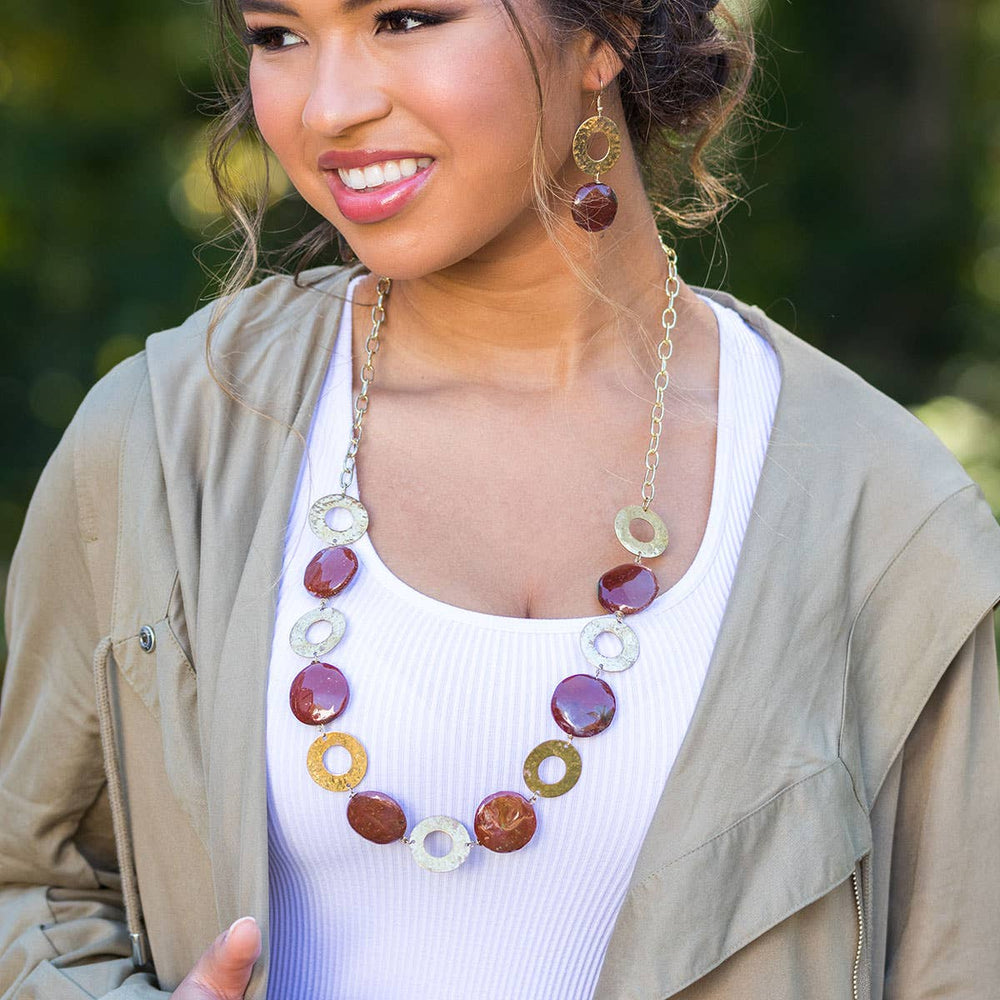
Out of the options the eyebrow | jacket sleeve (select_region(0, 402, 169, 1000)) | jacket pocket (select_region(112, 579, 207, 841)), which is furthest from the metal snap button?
the eyebrow

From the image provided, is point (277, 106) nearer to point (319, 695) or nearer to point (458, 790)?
point (319, 695)

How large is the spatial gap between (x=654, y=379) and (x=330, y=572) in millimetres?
633

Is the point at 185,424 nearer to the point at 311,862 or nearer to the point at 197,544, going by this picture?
the point at 197,544

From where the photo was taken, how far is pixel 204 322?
214 cm

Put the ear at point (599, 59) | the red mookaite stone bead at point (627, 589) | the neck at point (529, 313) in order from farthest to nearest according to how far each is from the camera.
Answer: the neck at point (529, 313)
the ear at point (599, 59)
the red mookaite stone bead at point (627, 589)

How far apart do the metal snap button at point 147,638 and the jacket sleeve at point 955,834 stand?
1.06m

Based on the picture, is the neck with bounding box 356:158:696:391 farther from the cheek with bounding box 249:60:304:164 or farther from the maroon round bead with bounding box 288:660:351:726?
the maroon round bead with bounding box 288:660:351:726

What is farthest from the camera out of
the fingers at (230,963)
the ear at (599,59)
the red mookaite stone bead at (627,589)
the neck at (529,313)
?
the neck at (529,313)

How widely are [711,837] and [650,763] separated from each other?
0.12 meters

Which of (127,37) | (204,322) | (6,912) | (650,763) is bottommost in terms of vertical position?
(6,912)

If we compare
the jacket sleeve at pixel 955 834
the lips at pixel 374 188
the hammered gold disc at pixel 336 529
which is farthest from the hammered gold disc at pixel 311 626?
the jacket sleeve at pixel 955 834

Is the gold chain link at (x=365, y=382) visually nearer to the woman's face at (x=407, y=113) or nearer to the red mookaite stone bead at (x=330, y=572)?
the red mookaite stone bead at (x=330, y=572)

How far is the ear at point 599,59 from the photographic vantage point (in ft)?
6.66

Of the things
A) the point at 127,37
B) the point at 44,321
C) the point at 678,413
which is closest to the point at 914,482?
the point at 678,413
